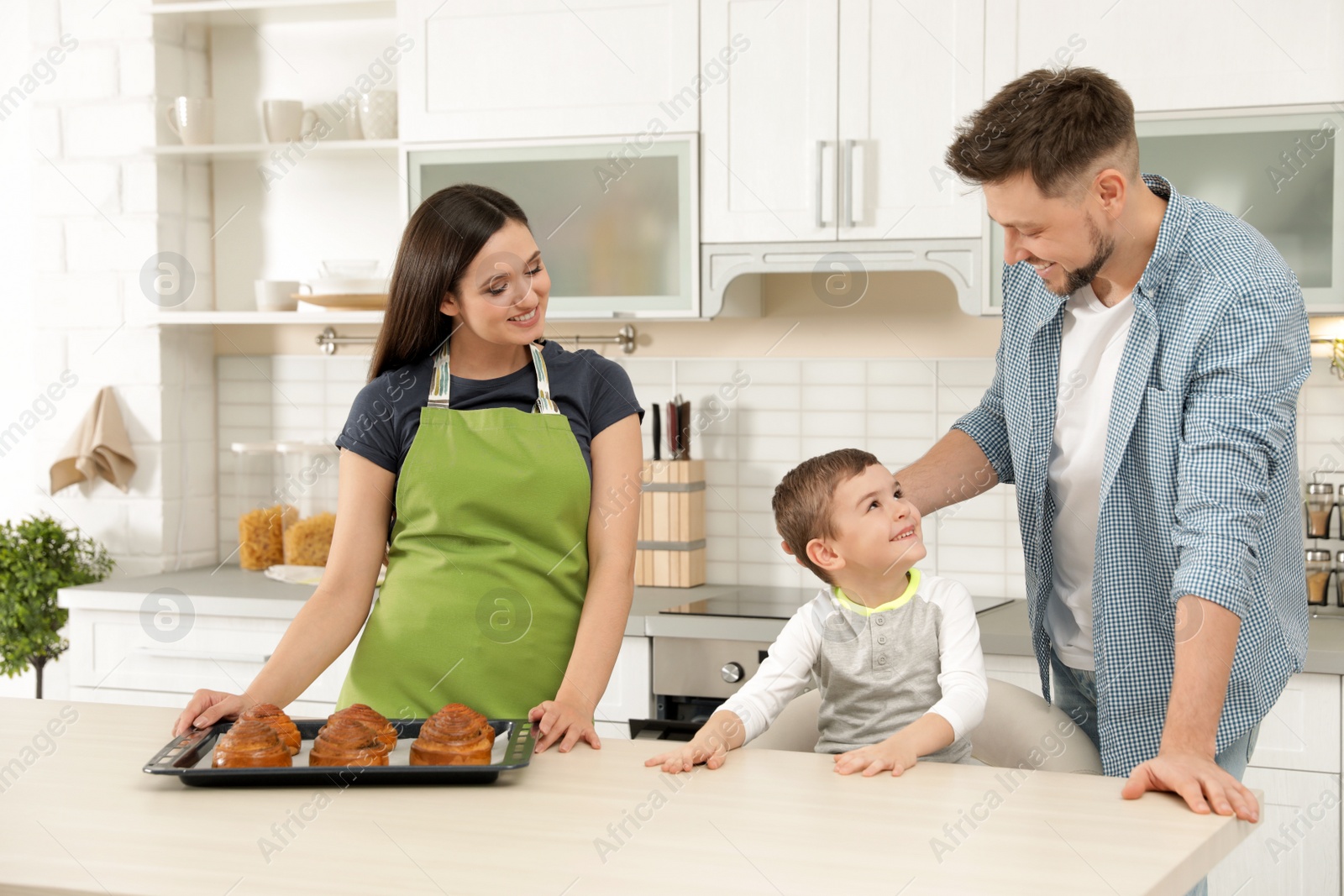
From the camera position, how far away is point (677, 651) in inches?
105

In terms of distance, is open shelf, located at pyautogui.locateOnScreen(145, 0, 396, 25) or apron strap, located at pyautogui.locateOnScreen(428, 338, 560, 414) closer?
apron strap, located at pyautogui.locateOnScreen(428, 338, 560, 414)

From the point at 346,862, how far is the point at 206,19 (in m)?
2.87

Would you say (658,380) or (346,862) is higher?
(658,380)

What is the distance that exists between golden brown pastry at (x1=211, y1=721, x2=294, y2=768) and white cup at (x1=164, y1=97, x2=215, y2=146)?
91.8 inches

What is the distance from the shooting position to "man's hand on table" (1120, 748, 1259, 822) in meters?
1.13

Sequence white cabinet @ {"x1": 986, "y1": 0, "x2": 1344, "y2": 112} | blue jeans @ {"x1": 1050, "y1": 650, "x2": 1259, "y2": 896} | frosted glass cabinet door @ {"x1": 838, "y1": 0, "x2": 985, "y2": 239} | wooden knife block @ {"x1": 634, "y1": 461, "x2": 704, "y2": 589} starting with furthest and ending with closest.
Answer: wooden knife block @ {"x1": 634, "y1": 461, "x2": 704, "y2": 589}
frosted glass cabinet door @ {"x1": 838, "y1": 0, "x2": 985, "y2": 239}
white cabinet @ {"x1": 986, "y1": 0, "x2": 1344, "y2": 112}
blue jeans @ {"x1": 1050, "y1": 650, "x2": 1259, "y2": 896}

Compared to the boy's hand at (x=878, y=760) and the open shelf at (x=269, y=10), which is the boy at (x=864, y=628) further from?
the open shelf at (x=269, y=10)

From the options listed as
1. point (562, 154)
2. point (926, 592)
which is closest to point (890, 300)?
point (562, 154)

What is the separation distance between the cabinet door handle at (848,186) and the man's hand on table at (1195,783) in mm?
1719

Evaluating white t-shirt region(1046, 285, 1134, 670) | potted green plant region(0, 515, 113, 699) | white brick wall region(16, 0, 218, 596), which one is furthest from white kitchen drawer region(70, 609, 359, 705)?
white t-shirt region(1046, 285, 1134, 670)

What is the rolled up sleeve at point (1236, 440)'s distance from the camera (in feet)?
4.18

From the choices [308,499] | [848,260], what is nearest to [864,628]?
[848,260]

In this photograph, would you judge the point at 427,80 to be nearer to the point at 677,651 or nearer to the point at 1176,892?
the point at 677,651

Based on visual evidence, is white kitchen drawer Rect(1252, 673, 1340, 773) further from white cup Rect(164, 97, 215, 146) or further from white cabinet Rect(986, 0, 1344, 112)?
white cup Rect(164, 97, 215, 146)
